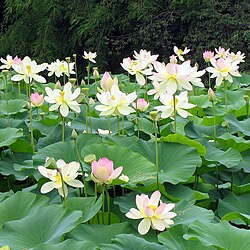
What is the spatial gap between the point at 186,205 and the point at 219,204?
0.43 feet

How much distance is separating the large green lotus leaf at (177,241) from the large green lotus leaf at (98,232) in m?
0.10

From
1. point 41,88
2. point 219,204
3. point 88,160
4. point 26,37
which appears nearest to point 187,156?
point 219,204

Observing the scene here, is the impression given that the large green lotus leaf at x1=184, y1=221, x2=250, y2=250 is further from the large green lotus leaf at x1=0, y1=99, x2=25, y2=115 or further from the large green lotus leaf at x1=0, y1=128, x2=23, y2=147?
the large green lotus leaf at x1=0, y1=99, x2=25, y2=115

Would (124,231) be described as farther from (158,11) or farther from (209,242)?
(158,11)

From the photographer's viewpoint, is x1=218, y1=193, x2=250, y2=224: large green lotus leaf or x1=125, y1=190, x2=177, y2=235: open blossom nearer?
x1=125, y1=190, x2=177, y2=235: open blossom

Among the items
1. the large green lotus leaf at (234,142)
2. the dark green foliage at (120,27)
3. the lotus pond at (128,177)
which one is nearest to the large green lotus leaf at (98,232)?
the lotus pond at (128,177)

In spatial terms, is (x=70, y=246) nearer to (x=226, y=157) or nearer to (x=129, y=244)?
(x=129, y=244)

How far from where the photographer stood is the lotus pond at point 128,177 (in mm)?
954

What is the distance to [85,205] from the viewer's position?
107 centimetres

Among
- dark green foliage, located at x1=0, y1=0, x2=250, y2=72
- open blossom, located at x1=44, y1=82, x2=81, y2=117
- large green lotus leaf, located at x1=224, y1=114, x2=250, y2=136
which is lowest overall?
dark green foliage, located at x1=0, y1=0, x2=250, y2=72

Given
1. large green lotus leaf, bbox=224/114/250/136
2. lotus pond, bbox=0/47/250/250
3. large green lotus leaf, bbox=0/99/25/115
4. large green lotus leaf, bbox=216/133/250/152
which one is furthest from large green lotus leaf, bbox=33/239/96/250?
large green lotus leaf, bbox=0/99/25/115

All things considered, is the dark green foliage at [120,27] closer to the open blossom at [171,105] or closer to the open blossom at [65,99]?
the open blossom at [171,105]

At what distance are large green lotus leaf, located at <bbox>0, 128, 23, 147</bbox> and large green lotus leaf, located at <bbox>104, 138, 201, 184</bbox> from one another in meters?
0.25

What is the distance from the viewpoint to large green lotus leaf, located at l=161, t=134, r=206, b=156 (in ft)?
4.23
